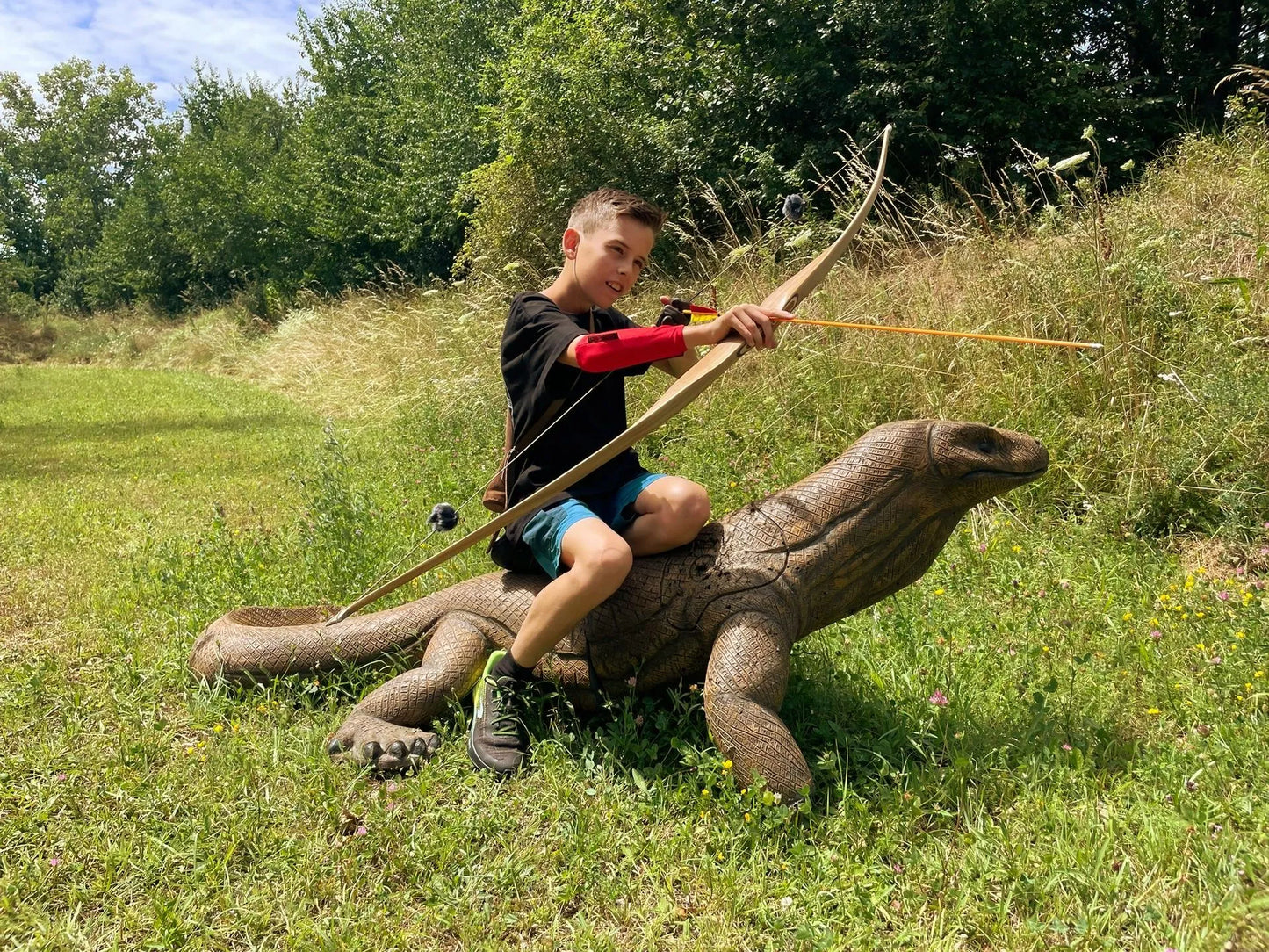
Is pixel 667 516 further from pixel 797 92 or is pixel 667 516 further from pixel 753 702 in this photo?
pixel 797 92

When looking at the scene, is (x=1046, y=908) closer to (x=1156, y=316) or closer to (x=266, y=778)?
(x=266, y=778)

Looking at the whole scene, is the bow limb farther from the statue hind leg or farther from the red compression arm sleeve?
A: the statue hind leg

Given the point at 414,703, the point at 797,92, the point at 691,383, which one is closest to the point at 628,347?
the point at 691,383

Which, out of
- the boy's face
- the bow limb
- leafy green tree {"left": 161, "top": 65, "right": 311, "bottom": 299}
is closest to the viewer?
the bow limb

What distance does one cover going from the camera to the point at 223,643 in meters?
3.57

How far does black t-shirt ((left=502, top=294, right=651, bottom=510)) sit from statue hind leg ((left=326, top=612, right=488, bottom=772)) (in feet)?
1.88

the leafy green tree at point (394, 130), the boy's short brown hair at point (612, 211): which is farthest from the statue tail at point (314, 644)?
the leafy green tree at point (394, 130)

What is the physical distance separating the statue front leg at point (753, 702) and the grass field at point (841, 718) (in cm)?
10

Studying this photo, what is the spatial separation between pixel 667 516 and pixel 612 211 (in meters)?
1.01

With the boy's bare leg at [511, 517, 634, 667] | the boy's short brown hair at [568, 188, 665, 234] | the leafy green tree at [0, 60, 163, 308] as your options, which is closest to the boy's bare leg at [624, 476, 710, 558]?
the boy's bare leg at [511, 517, 634, 667]

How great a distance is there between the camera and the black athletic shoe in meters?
2.97

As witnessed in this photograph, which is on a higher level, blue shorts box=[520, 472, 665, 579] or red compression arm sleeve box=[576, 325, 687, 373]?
red compression arm sleeve box=[576, 325, 687, 373]

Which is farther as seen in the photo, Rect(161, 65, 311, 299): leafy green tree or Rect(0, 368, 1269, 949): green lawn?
Rect(161, 65, 311, 299): leafy green tree

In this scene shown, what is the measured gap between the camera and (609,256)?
9.93ft
